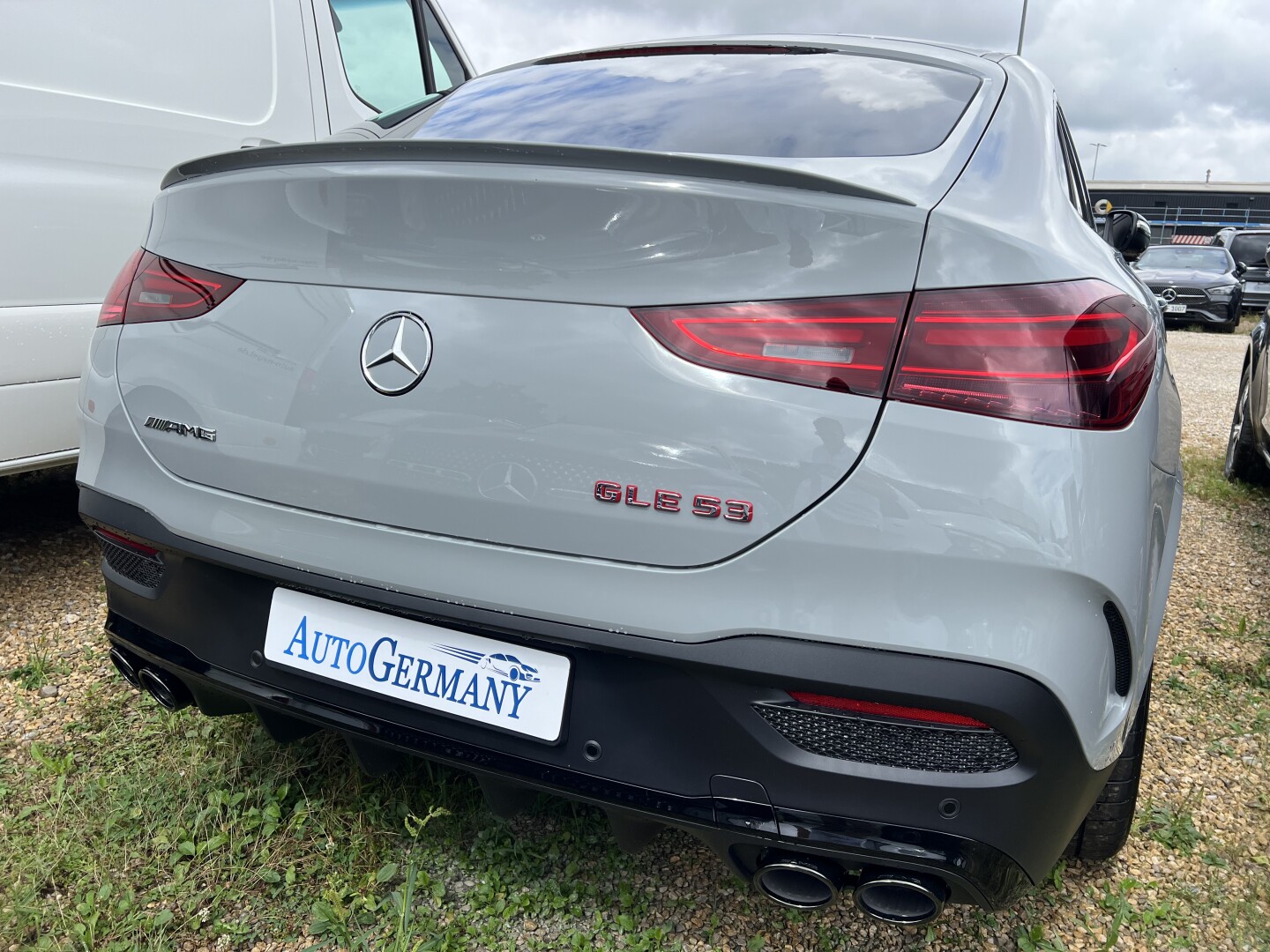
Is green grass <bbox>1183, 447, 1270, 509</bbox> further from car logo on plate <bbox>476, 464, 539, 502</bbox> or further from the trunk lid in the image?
car logo on plate <bbox>476, 464, 539, 502</bbox>

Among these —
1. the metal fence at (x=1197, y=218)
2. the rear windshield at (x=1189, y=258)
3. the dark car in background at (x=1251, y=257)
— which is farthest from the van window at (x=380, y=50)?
the metal fence at (x=1197, y=218)

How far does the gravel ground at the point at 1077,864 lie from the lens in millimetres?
1701

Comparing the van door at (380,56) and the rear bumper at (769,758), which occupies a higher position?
the van door at (380,56)

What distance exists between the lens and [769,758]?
4.09 ft

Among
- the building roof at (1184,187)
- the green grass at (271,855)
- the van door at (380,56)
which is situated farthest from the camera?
the building roof at (1184,187)

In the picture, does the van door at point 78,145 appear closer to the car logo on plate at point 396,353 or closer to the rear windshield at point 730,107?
the rear windshield at point 730,107

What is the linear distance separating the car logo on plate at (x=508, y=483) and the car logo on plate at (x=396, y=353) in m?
0.17

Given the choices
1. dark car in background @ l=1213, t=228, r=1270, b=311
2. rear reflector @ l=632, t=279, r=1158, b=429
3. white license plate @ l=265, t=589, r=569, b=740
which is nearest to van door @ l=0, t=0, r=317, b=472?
white license plate @ l=265, t=589, r=569, b=740

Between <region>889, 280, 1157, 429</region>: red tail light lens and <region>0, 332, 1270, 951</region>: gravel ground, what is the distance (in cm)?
103

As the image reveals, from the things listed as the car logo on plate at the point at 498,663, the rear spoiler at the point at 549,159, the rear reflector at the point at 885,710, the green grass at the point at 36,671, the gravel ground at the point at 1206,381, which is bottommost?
the gravel ground at the point at 1206,381

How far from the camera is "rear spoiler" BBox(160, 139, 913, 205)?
1252mm

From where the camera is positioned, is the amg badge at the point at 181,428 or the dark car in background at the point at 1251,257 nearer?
the amg badge at the point at 181,428

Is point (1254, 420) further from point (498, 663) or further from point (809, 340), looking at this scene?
point (498, 663)

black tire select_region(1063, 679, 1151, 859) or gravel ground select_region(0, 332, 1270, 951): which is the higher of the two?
black tire select_region(1063, 679, 1151, 859)
